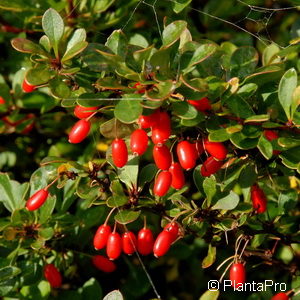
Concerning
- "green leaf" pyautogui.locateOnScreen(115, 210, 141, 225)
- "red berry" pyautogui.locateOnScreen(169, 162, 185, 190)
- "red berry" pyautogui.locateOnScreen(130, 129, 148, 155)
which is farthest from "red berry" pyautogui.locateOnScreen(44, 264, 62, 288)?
"red berry" pyautogui.locateOnScreen(130, 129, 148, 155)

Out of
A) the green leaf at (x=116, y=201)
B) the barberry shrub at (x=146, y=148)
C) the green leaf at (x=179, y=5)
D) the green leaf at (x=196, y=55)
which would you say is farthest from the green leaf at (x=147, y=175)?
the green leaf at (x=179, y=5)

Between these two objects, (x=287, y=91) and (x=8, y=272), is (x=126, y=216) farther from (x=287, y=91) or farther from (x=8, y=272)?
(x=287, y=91)

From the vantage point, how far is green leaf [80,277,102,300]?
7.08ft

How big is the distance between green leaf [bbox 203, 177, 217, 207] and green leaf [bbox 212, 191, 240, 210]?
3cm

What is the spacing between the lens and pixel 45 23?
5.34 feet

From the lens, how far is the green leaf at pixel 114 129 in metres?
1.68

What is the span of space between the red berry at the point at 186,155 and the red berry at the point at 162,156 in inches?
1.4

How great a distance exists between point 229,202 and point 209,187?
0.07m

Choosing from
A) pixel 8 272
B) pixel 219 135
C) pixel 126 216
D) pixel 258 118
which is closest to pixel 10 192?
pixel 8 272

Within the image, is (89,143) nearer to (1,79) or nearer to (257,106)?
(1,79)

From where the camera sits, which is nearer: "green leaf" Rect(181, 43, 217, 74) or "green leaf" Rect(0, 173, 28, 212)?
"green leaf" Rect(181, 43, 217, 74)

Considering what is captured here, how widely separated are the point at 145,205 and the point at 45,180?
1.33ft

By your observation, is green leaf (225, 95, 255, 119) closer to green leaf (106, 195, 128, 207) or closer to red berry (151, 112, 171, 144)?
red berry (151, 112, 171, 144)

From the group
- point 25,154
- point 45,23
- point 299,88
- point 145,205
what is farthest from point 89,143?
point 299,88
